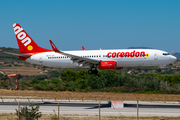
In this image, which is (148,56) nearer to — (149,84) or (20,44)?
(149,84)

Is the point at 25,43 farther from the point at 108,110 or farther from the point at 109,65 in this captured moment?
the point at 108,110

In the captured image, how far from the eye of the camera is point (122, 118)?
25.0 metres

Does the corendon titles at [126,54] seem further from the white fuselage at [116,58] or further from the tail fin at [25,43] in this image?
the tail fin at [25,43]

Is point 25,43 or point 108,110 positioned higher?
point 25,43

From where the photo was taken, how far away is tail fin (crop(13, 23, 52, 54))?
48434 millimetres

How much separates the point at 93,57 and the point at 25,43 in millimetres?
13402

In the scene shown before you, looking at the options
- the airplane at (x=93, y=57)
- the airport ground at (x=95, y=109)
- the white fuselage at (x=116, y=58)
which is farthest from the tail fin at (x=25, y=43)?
the airport ground at (x=95, y=109)

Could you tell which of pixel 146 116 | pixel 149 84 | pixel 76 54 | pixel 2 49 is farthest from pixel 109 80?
pixel 2 49

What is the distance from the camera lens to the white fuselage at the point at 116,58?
42375 millimetres

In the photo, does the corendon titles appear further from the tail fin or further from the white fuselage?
the tail fin

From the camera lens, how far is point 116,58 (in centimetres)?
4331

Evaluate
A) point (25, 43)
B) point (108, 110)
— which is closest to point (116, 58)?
point (108, 110)

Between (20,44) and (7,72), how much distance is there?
80607mm

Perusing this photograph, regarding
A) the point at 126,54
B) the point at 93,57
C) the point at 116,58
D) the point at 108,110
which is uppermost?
the point at 126,54
